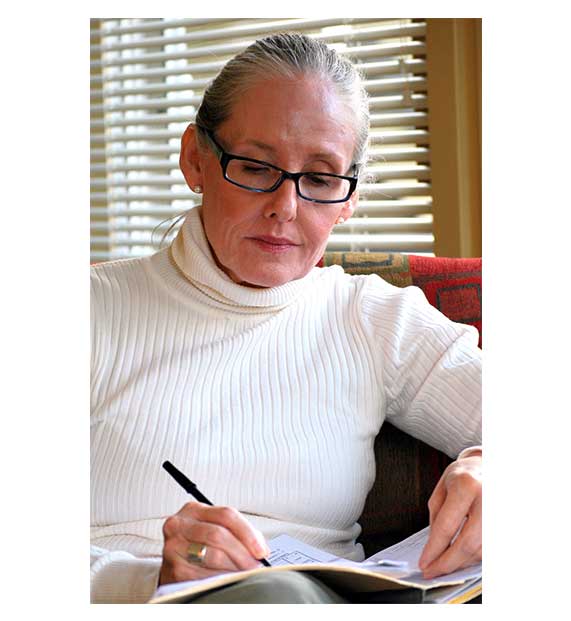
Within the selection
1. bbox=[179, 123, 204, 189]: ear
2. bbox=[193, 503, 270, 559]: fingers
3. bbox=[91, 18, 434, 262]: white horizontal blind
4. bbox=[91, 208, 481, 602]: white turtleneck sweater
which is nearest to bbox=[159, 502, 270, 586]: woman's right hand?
bbox=[193, 503, 270, 559]: fingers

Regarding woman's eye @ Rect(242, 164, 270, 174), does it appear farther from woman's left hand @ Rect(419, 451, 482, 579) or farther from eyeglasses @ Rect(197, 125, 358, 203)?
woman's left hand @ Rect(419, 451, 482, 579)

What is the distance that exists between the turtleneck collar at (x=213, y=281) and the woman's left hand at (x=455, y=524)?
0.35m

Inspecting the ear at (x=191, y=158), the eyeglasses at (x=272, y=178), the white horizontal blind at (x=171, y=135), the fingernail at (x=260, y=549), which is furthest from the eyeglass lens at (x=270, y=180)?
the fingernail at (x=260, y=549)

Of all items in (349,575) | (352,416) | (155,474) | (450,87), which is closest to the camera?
(349,575)

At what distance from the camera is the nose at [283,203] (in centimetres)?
97

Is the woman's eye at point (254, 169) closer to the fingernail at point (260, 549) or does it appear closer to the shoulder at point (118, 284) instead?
the shoulder at point (118, 284)

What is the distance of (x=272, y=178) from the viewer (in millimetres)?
969

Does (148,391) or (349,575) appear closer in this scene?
(349,575)

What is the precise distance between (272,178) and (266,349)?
23 cm

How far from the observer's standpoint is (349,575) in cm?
72
